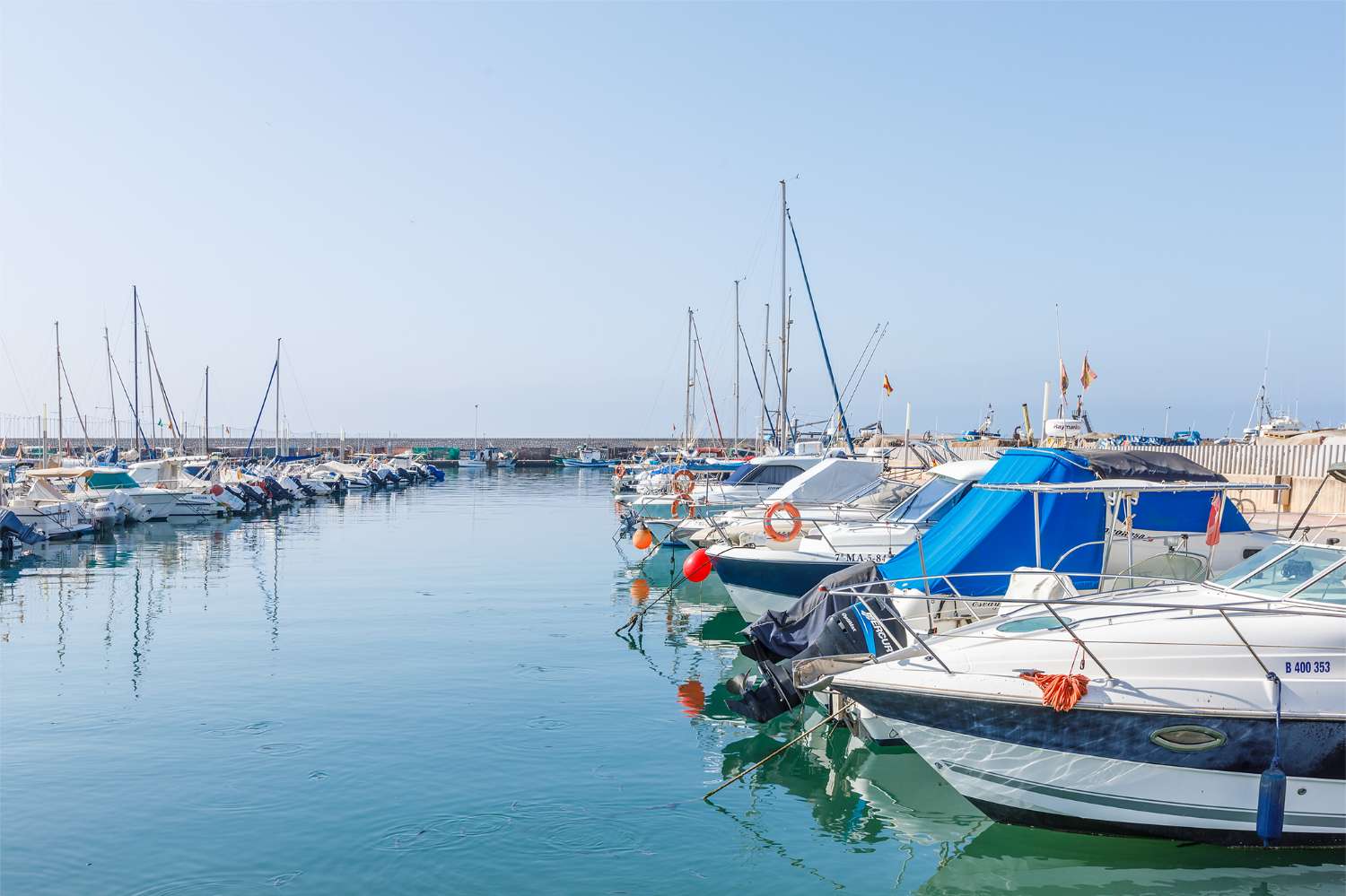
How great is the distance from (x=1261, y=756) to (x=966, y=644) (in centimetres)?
231

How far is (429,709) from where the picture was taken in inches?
514

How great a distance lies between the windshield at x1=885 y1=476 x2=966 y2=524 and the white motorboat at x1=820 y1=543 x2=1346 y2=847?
24.4 ft

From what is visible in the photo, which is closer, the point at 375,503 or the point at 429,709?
the point at 429,709

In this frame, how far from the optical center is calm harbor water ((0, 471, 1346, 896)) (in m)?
8.37

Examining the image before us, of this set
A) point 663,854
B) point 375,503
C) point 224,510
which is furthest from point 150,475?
point 663,854

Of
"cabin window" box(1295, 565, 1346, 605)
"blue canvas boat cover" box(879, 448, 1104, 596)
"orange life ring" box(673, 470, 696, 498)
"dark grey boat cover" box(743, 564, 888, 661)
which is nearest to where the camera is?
"cabin window" box(1295, 565, 1346, 605)

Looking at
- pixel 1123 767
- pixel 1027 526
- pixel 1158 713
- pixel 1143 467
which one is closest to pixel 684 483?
pixel 1143 467

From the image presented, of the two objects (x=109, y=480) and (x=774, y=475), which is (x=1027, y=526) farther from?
(x=109, y=480)

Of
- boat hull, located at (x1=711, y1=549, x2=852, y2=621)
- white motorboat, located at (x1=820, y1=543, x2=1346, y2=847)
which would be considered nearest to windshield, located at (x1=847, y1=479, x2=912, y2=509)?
boat hull, located at (x1=711, y1=549, x2=852, y2=621)

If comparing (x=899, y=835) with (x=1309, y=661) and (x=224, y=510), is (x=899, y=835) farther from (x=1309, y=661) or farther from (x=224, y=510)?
(x=224, y=510)

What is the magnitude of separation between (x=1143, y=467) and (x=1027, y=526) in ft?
6.24

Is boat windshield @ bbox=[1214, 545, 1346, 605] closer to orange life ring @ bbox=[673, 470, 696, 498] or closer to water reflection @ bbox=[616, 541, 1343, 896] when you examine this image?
water reflection @ bbox=[616, 541, 1343, 896]

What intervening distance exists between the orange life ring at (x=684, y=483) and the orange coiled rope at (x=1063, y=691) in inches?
780

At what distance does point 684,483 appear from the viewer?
3222 cm
